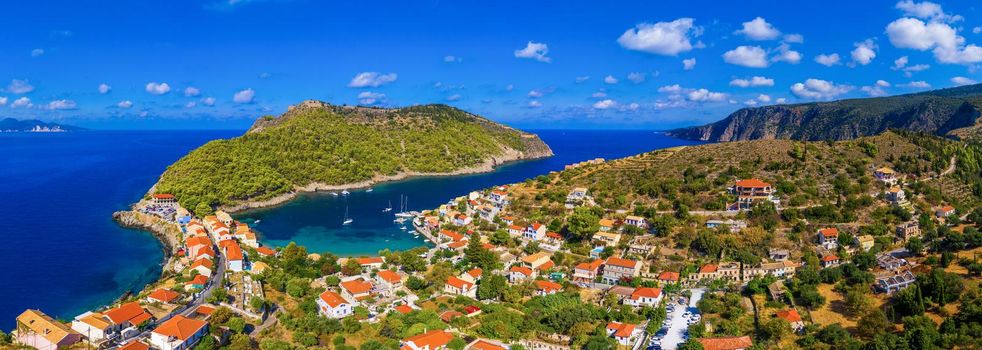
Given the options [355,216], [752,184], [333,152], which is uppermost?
[333,152]

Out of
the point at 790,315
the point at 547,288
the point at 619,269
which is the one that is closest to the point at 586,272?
the point at 619,269

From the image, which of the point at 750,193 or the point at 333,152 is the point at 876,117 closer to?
the point at 750,193

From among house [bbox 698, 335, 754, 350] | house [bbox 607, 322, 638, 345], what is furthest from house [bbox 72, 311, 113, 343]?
house [bbox 698, 335, 754, 350]

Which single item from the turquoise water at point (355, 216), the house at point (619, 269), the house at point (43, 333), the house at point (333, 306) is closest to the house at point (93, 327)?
the house at point (43, 333)

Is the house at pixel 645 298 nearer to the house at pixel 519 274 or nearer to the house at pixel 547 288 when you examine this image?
the house at pixel 547 288

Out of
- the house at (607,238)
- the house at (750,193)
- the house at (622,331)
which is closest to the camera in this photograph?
the house at (622,331)
